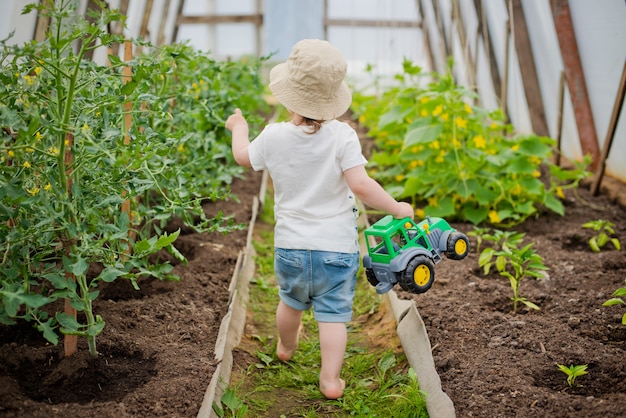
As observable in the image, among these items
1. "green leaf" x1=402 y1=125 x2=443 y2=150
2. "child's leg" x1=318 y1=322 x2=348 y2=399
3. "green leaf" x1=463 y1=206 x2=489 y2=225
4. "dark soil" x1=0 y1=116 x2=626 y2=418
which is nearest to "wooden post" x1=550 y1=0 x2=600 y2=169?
"green leaf" x1=463 y1=206 x2=489 y2=225

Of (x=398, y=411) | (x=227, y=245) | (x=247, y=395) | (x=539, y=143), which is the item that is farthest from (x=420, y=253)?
(x=539, y=143)

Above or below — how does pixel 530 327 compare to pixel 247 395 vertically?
above

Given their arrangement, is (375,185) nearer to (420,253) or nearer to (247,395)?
(420,253)

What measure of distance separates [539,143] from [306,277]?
7.98 feet

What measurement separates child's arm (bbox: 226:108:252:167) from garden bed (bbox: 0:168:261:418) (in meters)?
0.75

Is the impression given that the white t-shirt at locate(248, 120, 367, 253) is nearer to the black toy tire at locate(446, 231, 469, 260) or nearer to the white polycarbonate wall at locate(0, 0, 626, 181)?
the black toy tire at locate(446, 231, 469, 260)

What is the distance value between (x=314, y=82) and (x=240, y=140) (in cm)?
44

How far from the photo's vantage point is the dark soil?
2.37 m

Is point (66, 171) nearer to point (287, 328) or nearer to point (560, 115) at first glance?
point (287, 328)

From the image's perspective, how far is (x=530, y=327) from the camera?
296cm

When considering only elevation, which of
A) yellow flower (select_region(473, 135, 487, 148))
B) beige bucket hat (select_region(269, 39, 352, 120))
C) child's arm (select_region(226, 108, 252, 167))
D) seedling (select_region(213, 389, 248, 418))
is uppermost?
beige bucket hat (select_region(269, 39, 352, 120))

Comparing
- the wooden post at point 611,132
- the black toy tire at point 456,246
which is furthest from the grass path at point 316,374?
the wooden post at point 611,132

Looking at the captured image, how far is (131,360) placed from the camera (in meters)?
2.67

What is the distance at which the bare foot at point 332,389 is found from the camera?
2770 mm
